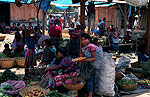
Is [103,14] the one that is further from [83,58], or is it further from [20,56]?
[83,58]

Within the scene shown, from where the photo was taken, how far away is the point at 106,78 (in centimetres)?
470

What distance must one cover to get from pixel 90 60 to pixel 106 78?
757mm

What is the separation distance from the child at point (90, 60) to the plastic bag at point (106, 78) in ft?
0.91

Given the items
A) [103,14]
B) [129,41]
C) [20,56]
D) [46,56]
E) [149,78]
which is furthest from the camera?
[103,14]

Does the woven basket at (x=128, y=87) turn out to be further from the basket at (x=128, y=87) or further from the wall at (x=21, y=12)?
the wall at (x=21, y=12)

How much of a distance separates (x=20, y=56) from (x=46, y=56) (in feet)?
10.2

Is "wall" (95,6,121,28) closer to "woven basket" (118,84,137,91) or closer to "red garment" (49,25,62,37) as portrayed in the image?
"red garment" (49,25,62,37)

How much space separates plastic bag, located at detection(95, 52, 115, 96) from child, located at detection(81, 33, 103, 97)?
0.28 m

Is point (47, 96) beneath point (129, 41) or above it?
beneath

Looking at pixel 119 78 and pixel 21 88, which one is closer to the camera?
pixel 21 88

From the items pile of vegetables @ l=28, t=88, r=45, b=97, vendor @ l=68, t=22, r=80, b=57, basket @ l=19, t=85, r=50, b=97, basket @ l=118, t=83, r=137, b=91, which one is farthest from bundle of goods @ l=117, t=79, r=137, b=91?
vendor @ l=68, t=22, r=80, b=57

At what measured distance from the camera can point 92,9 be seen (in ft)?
29.8

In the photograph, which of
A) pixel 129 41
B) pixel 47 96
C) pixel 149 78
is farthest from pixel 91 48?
pixel 129 41

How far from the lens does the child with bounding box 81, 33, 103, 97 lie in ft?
14.1
